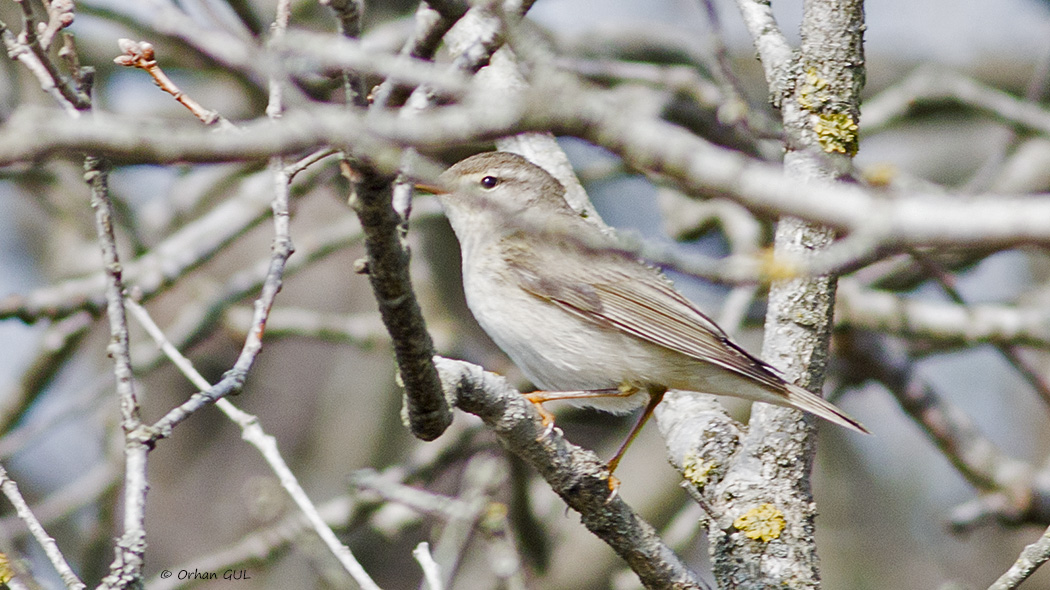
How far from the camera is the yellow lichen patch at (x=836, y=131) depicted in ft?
10.6

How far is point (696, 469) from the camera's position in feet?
10.4

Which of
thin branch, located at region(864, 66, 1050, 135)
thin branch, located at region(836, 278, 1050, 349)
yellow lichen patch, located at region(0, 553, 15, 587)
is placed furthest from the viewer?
thin branch, located at region(864, 66, 1050, 135)

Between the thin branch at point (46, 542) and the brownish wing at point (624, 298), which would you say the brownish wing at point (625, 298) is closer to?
the brownish wing at point (624, 298)

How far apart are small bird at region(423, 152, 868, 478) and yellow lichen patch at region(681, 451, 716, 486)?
1.09 ft

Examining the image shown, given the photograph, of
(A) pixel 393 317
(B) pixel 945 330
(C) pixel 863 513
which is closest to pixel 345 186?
(B) pixel 945 330

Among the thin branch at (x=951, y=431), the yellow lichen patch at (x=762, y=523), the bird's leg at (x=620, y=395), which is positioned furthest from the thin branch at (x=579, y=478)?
the thin branch at (x=951, y=431)

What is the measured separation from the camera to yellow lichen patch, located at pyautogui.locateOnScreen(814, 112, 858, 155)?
323cm

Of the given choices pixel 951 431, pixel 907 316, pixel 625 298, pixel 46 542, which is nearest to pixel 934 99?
pixel 907 316

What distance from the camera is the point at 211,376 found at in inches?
295

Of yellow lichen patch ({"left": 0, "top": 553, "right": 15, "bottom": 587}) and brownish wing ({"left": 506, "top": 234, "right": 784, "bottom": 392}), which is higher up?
brownish wing ({"left": 506, "top": 234, "right": 784, "bottom": 392})

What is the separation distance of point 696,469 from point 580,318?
1.00m

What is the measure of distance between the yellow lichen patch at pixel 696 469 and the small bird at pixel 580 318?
33 cm

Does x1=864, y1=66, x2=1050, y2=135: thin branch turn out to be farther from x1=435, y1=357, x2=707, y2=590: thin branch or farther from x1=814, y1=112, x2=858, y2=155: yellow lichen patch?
x1=435, y1=357, x2=707, y2=590: thin branch

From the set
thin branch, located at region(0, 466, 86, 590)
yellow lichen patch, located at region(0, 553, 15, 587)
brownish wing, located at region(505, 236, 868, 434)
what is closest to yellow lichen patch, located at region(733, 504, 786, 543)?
brownish wing, located at region(505, 236, 868, 434)
